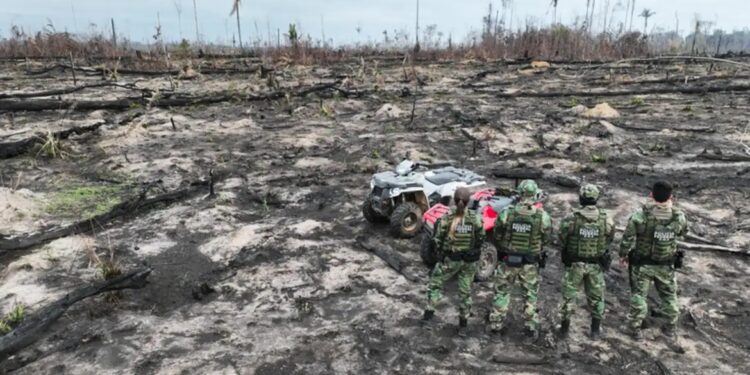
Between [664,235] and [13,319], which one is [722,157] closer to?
[664,235]

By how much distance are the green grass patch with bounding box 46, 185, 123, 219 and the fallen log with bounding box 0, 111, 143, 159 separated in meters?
2.87

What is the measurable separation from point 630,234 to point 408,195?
3057 millimetres

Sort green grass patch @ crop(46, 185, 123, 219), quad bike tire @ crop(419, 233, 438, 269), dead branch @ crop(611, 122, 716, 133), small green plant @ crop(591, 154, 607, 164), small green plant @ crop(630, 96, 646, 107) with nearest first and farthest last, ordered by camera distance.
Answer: quad bike tire @ crop(419, 233, 438, 269)
green grass patch @ crop(46, 185, 123, 219)
small green plant @ crop(591, 154, 607, 164)
dead branch @ crop(611, 122, 716, 133)
small green plant @ crop(630, 96, 646, 107)

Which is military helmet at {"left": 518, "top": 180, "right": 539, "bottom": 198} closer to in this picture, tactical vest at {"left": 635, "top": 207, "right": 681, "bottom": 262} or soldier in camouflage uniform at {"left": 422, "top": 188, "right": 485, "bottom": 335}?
soldier in camouflage uniform at {"left": 422, "top": 188, "right": 485, "bottom": 335}

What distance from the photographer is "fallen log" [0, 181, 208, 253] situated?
6035 mm

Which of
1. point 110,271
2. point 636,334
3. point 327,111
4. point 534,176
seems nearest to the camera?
point 636,334

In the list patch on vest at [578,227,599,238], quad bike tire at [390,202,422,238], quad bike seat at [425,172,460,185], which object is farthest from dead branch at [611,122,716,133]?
patch on vest at [578,227,599,238]

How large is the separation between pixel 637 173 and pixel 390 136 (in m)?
5.38

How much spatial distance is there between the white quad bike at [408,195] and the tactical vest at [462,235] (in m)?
1.98

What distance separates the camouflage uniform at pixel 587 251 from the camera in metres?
4.43

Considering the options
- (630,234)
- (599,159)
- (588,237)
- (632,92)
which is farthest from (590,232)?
(632,92)

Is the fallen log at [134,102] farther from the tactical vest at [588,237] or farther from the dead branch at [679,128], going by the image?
the tactical vest at [588,237]

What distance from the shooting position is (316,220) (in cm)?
739

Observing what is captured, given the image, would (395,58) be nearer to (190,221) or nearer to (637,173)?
(637,173)
